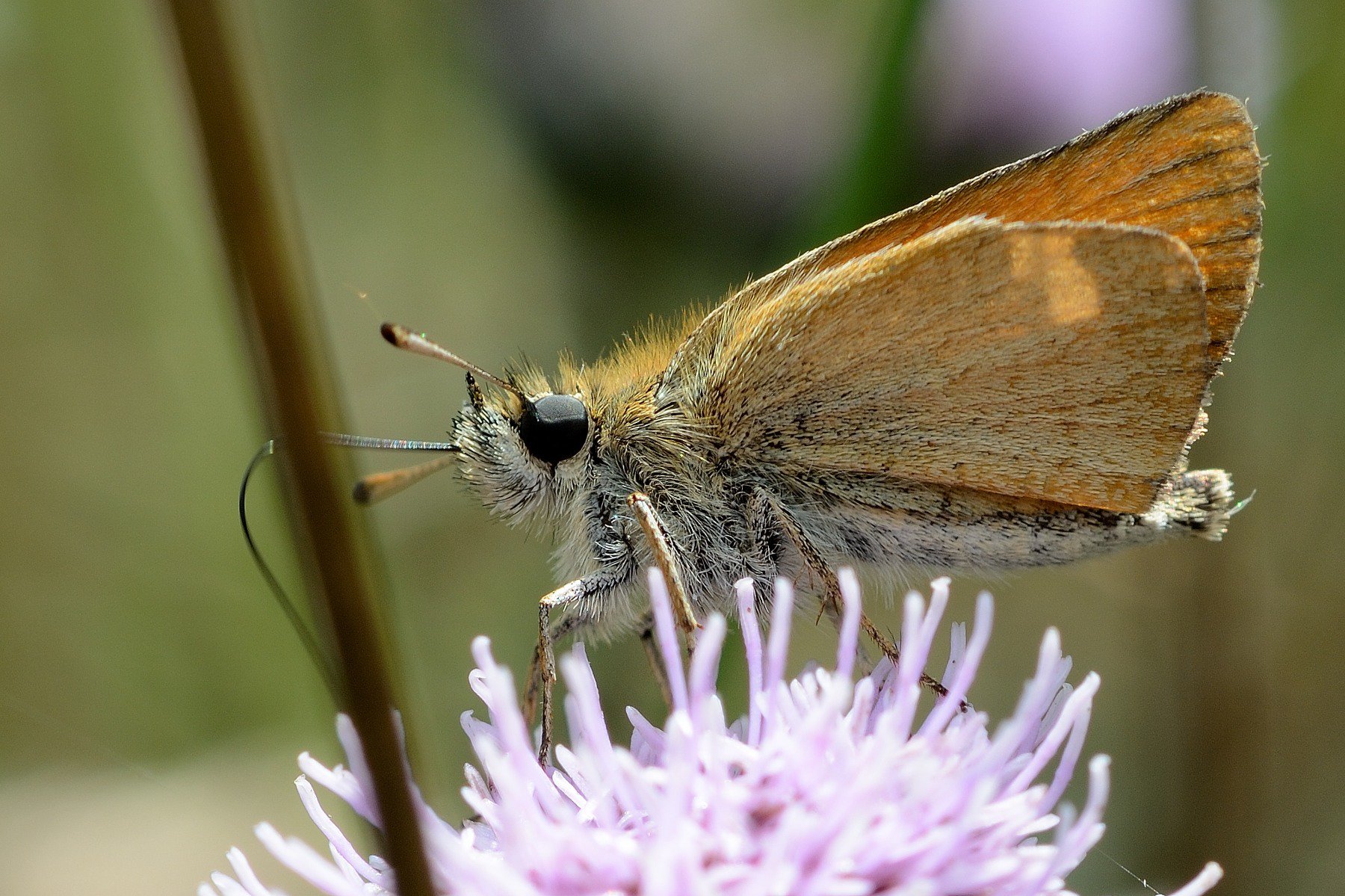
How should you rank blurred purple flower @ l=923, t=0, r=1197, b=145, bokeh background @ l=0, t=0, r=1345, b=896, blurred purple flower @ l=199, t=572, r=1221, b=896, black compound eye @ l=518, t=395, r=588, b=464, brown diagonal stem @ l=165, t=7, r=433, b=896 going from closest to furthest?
brown diagonal stem @ l=165, t=7, r=433, b=896 → blurred purple flower @ l=199, t=572, r=1221, b=896 → black compound eye @ l=518, t=395, r=588, b=464 → bokeh background @ l=0, t=0, r=1345, b=896 → blurred purple flower @ l=923, t=0, r=1197, b=145

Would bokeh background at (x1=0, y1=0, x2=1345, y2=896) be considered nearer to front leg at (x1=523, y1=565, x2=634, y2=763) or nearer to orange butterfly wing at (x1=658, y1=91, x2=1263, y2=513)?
orange butterfly wing at (x1=658, y1=91, x2=1263, y2=513)

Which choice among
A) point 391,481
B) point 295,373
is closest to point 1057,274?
point 391,481

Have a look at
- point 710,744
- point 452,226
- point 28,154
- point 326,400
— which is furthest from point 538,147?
point 326,400

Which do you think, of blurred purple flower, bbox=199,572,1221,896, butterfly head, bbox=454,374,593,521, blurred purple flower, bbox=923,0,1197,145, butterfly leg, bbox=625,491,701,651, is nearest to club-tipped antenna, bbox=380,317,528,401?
butterfly head, bbox=454,374,593,521

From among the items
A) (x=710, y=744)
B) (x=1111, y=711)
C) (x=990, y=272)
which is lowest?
(x=1111, y=711)

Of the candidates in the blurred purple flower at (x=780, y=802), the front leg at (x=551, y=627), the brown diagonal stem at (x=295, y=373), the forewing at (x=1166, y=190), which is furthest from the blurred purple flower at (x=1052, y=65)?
the brown diagonal stem at (x=295, y=373)

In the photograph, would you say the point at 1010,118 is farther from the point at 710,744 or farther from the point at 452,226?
the point at 710,744
